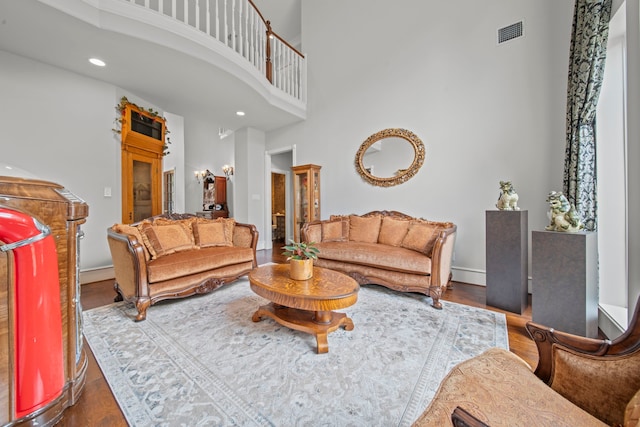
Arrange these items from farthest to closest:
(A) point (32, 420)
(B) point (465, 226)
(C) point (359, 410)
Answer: (B) point (465, 226) → (C) point (359, 410) → (A) point (32, 420)

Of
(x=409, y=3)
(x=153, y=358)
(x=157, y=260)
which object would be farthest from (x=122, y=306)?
(x=409, y=3)

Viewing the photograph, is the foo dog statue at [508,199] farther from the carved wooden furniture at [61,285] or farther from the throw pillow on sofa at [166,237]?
the throw pillow on sofa at [166,237]

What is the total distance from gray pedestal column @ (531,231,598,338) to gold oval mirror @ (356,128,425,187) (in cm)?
198

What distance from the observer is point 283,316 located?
1933 mm

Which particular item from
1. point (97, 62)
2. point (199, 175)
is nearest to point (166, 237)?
point (97, 62)

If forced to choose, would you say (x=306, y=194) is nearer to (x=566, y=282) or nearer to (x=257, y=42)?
(x=257, y=42)

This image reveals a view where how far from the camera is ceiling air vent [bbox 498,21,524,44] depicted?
2.91 m

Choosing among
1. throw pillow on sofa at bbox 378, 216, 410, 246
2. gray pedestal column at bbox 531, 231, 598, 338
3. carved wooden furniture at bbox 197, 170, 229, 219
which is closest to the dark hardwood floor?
gray pedestal column at bbox 531, 231, 598, 338

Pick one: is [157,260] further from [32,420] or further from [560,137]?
[560,137]

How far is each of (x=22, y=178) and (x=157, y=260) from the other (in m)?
1.56

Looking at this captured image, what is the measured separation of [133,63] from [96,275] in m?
2.84

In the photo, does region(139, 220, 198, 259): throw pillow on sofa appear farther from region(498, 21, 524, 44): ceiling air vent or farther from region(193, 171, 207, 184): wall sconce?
region(193, 171, 207, 184): wall sconce

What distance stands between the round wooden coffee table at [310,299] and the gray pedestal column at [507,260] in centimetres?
160

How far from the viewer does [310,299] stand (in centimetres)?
167
